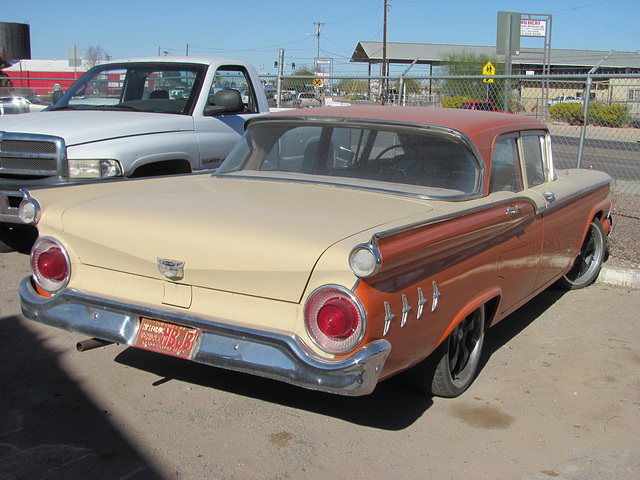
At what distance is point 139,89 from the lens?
7312 millimetres

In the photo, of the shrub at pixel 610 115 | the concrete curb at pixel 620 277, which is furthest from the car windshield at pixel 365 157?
the shrub at pixel 610 115

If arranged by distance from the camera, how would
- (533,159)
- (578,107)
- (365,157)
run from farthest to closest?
(578,107) < (533,159) < (365,157)

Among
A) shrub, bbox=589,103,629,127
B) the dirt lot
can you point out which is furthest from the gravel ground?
the dirt lot

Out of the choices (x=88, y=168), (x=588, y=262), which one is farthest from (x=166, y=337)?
(x=588, y=262)

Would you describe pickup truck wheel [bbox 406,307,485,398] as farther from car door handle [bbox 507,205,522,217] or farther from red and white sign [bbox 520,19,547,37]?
red and white sign [bbox 520,19,547,37]

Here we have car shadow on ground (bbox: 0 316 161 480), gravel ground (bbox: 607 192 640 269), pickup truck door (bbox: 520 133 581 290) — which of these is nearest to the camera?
car shadow on ground (bbox: 0 316 161 480)

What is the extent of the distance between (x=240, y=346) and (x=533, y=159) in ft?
9.57

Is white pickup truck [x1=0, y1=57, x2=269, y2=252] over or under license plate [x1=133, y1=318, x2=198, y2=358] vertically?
over

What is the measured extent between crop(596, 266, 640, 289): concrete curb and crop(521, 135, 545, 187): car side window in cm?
185

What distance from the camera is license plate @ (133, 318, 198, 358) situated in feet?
10.3

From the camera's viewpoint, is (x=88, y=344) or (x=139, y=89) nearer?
(x=88, y=344)

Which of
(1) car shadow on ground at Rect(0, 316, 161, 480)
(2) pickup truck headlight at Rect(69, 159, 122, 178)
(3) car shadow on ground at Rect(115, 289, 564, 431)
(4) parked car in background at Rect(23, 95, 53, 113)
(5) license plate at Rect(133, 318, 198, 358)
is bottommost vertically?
(3) car shadow on ground at Rect(115, 289, 564, 431)

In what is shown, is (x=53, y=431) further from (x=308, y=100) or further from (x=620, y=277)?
(x=308, y=100)

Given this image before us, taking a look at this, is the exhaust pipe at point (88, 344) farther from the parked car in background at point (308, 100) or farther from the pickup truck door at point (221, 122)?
the parked car in background at point (308, 100)
